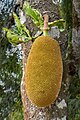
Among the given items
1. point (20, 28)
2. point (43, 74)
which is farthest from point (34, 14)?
point (43, 74)

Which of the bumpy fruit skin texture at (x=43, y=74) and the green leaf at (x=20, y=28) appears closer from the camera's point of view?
the bumpy fruit skin texture at (x=43, y=74)

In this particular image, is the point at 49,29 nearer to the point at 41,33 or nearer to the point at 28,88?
the point at 41,33

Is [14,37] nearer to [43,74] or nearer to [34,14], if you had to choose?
[34,14]

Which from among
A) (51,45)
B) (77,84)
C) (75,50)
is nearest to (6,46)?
(77,84)

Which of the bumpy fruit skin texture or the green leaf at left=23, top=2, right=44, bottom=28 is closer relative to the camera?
the bumpy fruit skin texture

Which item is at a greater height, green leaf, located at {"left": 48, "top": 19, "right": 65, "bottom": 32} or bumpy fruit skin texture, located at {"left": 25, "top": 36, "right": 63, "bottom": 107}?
green leaf, located at {"left": 48, "top": 19, "right": 65, "bottom": 32}
